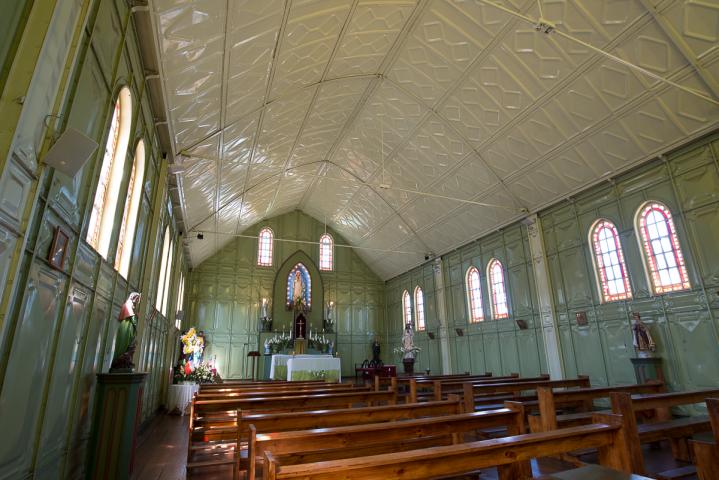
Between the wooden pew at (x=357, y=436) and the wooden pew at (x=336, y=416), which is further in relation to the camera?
the wooden pew at (x=336, y=416)

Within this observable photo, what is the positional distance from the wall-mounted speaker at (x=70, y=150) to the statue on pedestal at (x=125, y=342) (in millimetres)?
2249

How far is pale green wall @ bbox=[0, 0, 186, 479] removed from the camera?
271 centimetres

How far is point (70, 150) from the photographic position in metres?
2.93

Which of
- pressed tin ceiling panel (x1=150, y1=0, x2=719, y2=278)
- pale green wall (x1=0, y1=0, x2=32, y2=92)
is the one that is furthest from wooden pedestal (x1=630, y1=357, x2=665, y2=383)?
pale green wall (x1=0, y1=0, x2=32, y2=92)

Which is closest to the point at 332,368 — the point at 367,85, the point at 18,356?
the point at 367,85

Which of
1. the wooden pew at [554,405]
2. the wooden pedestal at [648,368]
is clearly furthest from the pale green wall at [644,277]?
the wooden pew at [554,405]

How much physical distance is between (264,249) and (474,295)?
10.5m

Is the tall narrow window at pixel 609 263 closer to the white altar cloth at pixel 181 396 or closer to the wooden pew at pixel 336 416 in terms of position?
the wooden pew at pixel 336 416

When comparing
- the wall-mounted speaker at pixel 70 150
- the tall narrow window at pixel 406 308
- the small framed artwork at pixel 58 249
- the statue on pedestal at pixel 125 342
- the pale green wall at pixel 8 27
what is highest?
the tall narrow window at pixel 406 308

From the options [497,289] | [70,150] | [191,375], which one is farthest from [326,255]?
[70,150]

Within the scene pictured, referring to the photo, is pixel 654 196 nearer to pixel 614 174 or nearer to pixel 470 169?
pixel 614 174

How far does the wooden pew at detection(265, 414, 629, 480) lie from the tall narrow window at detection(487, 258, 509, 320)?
10.9 meters

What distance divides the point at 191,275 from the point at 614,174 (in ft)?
54.7

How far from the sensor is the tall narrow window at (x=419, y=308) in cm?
1817
